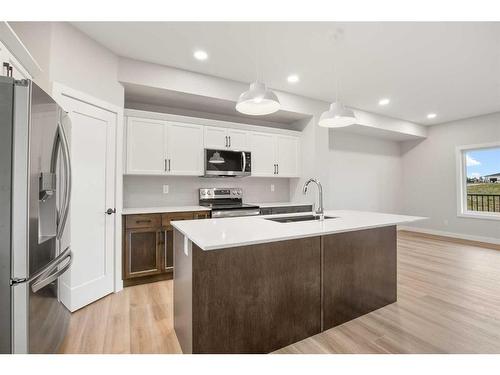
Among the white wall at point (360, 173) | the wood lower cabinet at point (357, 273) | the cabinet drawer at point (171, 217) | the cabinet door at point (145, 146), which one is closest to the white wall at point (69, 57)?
the cabinet door at point (145, 146)

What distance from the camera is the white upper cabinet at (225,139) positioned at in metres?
3.58

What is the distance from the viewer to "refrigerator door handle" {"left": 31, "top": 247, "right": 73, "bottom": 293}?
132cm

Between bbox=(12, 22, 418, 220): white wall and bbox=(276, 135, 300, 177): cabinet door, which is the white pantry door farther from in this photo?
bbox=(276, 135, 300, 177): cabinet door

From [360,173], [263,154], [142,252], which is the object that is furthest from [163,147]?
[360,173]

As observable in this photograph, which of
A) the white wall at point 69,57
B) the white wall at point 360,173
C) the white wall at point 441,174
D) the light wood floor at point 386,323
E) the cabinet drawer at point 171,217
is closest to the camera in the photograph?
the light wood floor at point 386,323

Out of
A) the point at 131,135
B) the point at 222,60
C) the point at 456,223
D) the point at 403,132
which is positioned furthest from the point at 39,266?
the point at 456,223

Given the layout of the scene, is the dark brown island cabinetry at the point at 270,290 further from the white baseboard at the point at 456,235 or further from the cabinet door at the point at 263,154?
the white baseboard at the point at 456,235

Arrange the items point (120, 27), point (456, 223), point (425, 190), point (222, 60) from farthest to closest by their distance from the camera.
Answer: point (425, 190)
point (456, 223)
point (222, 60)
point (120, 27)

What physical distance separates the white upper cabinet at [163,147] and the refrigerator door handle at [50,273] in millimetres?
1498

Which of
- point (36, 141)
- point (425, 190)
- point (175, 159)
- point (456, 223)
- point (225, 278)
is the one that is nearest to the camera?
point (36, 141)

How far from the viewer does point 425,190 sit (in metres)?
6.10

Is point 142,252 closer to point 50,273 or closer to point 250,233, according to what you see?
point 50,273

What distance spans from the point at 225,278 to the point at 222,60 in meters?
2.53

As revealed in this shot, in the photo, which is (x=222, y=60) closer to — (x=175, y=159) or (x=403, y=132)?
(x=175, y=159)
